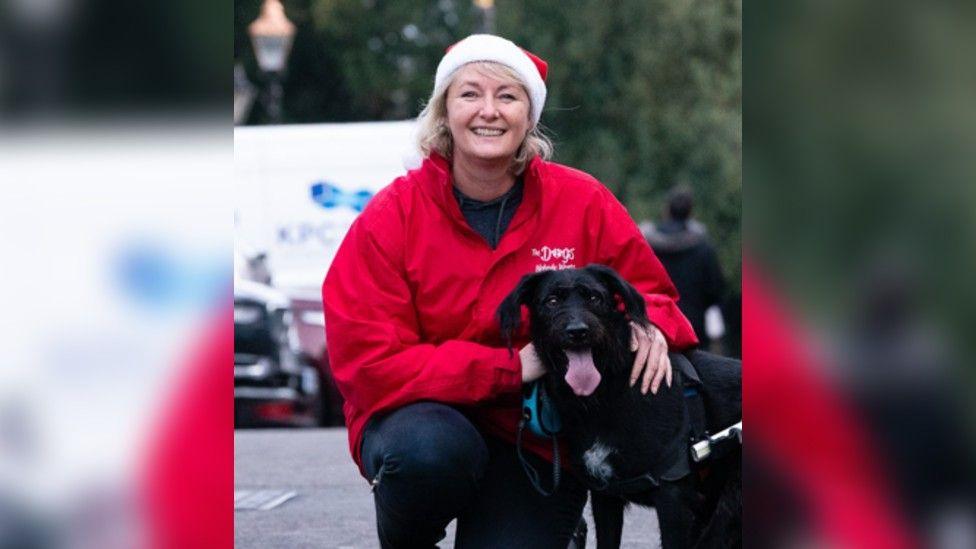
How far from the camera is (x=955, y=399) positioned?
1.69 metres

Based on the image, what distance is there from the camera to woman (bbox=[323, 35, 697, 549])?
4328 mm

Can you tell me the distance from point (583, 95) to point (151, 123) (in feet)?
81.2

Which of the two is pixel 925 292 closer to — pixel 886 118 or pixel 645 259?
pixel 886 118

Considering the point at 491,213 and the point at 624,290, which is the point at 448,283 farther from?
the point at 624,290

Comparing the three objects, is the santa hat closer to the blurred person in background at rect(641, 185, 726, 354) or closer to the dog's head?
the dog's head

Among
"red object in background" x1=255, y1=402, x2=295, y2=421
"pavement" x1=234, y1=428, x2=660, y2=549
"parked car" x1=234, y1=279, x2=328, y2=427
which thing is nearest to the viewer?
"pavement" x1=234, y1=428, x2=660, y2=549

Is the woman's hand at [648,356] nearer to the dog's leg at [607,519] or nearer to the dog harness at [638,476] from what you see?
the dog harness at [638,476]

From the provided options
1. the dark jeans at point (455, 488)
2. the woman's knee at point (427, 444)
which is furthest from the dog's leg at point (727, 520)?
the woman's knee at point (427, 444)

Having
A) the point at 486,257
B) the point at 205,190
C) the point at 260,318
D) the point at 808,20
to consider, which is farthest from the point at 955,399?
the point at 260,318

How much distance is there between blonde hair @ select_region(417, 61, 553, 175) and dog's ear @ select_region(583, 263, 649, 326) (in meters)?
0.40

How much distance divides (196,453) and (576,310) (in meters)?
2.69

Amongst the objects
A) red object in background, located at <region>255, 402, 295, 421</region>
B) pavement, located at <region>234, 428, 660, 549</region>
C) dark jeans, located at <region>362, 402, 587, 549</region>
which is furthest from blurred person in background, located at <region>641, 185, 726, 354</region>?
dark jeans, located at <region>362, 402, 587, 549</region>

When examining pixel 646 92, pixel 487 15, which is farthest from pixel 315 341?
pixel 646 92

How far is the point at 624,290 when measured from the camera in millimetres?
4383
